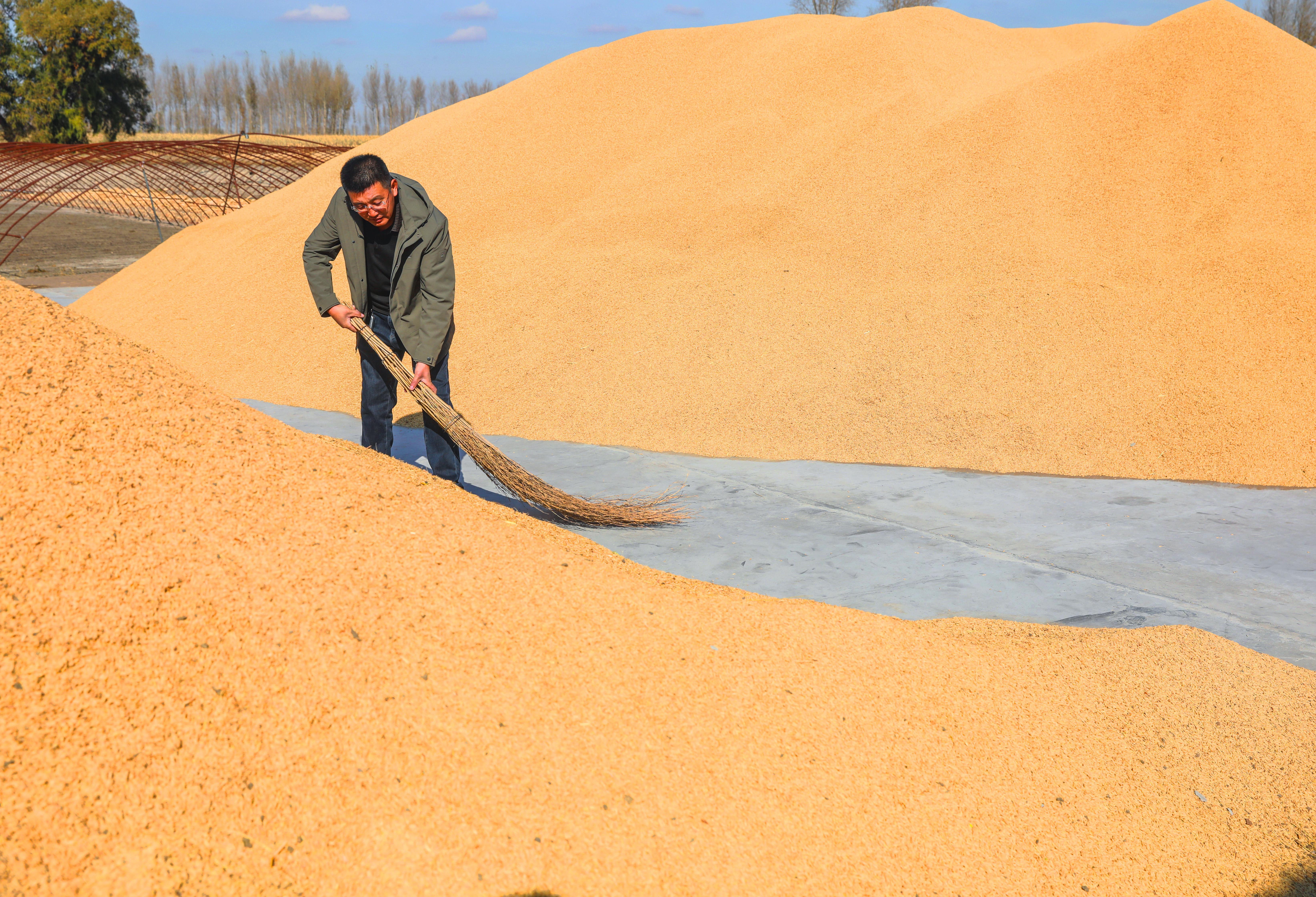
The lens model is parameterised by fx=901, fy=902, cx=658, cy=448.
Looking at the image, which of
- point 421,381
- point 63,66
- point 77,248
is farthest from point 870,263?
point 63,66

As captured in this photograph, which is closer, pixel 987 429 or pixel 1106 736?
pixel 1106 736

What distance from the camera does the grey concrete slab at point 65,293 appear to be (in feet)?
33.3

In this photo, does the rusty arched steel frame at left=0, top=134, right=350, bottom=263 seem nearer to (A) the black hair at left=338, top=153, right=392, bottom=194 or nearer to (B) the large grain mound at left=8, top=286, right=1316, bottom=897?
(A) the black hair at left=338, top=153, right=392, bottom=194

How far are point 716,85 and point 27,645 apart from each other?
836 centimetres

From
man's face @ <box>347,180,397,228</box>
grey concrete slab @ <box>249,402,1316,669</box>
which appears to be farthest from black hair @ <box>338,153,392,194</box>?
grey concrete slab @ <box>249,402,1316,669</box>

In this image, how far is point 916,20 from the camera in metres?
9.41

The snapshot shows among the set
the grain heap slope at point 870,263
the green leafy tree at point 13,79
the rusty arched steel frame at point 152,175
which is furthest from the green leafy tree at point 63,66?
the grain heap slope at point 870,263

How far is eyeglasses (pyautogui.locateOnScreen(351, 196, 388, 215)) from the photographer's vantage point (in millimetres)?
3400

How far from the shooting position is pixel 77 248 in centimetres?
1648

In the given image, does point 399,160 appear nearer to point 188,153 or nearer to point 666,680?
point 188,153

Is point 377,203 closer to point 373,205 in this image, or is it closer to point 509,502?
point 373,205

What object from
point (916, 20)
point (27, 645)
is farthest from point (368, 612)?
point (916, 20)

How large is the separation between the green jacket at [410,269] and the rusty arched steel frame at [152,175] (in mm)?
8754

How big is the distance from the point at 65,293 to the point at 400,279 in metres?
9.36
